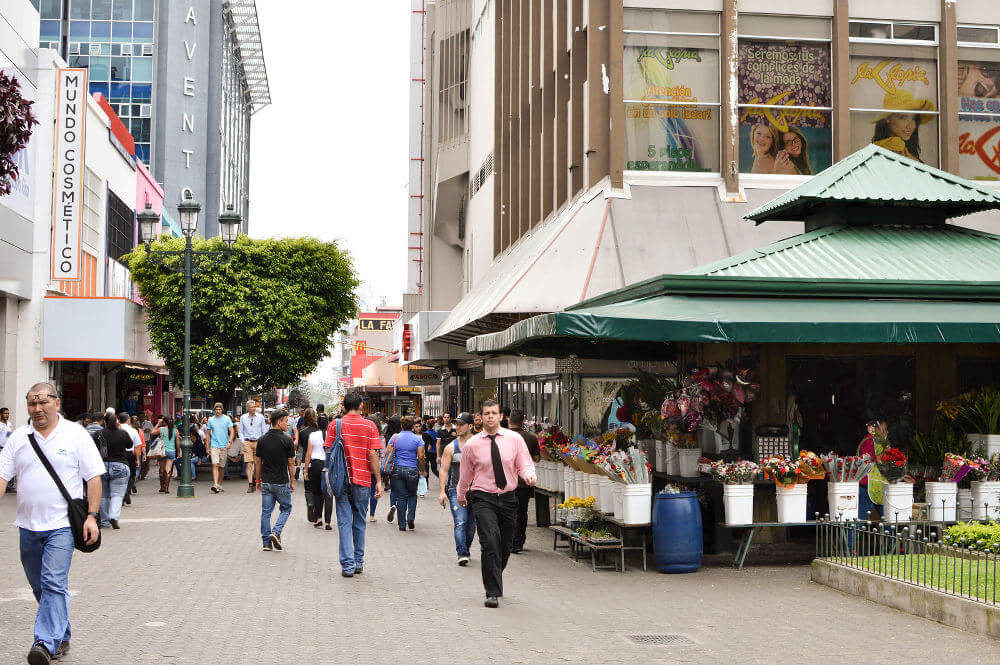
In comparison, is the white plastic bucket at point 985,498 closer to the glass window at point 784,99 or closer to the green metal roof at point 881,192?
the green metal roof at point 881,192

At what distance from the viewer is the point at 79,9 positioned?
79.4 meters

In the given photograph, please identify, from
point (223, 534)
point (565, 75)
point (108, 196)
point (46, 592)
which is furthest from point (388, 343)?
point (46, 592)

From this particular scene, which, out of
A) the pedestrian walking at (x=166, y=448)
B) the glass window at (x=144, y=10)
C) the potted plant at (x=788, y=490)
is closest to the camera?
the potted plant at (x=788, y=490)

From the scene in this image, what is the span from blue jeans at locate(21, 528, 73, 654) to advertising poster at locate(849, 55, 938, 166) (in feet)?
64.1

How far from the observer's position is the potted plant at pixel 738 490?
41.4 feet

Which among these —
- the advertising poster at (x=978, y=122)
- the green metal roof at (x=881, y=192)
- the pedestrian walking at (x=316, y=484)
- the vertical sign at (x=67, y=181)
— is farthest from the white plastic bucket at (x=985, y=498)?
the vertical sign at (x=67, y=181)

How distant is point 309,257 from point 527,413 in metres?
10.5

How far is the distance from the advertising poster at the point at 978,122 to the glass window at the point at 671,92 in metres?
5.46

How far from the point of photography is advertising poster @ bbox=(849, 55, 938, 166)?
2358 centimetres

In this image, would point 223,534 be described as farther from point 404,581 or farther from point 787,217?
point 787,217

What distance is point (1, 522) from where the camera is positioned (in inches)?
714

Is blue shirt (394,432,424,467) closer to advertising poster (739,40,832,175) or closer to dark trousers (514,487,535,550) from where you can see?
dark trousers (514,487,535,550)

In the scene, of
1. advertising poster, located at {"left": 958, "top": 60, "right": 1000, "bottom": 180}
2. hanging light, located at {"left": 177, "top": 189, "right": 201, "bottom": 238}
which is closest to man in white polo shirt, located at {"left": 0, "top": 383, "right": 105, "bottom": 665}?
hanging light, located at {"left": 177, "top": 189, "right": 201, "bottom": 238}

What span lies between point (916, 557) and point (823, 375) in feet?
11.2
